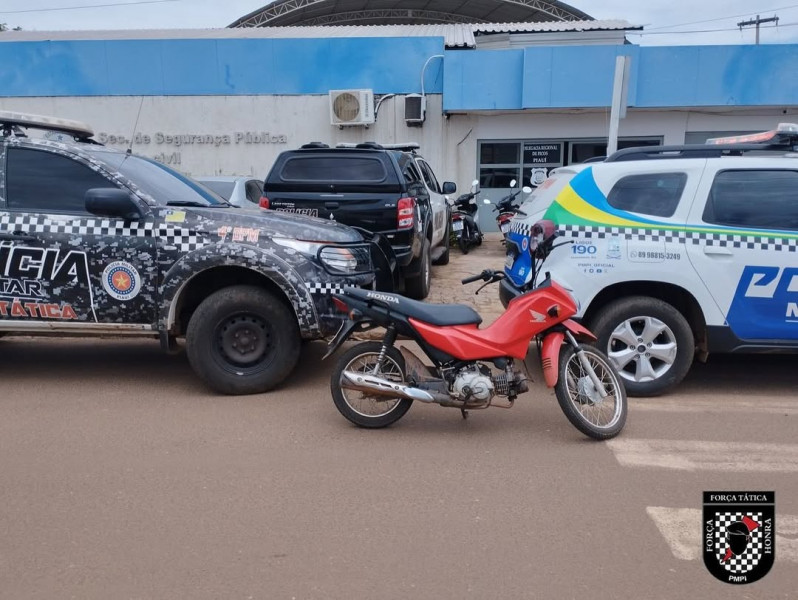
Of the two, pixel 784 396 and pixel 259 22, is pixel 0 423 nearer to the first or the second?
pixel 784 396

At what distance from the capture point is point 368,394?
450cm

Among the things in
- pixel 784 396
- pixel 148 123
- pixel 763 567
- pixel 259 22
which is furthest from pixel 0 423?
pixel 259 22

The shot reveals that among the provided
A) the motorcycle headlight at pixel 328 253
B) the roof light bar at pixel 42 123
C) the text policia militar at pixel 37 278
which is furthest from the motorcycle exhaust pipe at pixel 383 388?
the roof light bar at pixel 42 123

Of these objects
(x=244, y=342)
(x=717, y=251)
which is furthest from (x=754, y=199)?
(x=244, y=342)

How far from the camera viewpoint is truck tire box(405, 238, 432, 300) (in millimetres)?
8344

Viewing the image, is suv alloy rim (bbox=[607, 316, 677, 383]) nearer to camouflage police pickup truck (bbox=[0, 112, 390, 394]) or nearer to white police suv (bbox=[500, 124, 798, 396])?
white police suv (bbox=[500, 124, 798, 396])

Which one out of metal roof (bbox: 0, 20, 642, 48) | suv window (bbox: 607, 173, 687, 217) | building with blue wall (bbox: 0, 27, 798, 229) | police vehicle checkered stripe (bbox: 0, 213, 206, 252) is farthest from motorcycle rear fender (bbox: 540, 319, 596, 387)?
metal roof (bbox: 0, 20, 642, 48)

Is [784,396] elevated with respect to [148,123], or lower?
lower

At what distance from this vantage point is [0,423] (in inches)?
186

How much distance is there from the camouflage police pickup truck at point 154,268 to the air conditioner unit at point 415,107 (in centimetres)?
1056

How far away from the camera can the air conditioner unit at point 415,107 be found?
49.6 ft

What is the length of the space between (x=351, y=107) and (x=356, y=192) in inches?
327

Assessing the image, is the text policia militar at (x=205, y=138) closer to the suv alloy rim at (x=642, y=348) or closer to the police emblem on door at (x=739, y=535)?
the suv alloy rim at (x=642, y=348)

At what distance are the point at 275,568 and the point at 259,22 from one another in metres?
26.6
